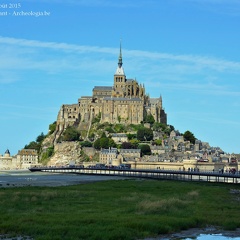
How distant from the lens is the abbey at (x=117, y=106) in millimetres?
171625

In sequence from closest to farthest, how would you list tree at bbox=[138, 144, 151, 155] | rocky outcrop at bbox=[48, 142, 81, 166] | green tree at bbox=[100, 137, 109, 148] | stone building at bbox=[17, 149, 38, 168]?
tree at bbox=[138, 144, 151, 155] → green tree at bbox=[100, 137, 109, 148] → rocky outcrop at bbox=[48, 142, 81, 166] → stone building at bbox=[17, 149, 38, 168]

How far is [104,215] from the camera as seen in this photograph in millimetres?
40688

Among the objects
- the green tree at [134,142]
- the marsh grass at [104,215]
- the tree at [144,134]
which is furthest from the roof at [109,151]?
the marsh grass at [104,215]

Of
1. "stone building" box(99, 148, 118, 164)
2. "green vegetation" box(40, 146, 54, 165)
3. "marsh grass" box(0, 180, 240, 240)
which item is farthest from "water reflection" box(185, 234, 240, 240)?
"green vegetation" box(40, 146, 54, 165)

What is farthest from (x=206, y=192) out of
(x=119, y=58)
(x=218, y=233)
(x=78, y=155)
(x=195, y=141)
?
(x=119, y=58)

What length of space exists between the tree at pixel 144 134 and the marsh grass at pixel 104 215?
106756mm

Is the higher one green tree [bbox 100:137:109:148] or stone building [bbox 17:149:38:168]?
green tree [bbox 100:137:109:148]

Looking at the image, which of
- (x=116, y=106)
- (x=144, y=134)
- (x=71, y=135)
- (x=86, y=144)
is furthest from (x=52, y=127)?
(x=144, y=134)

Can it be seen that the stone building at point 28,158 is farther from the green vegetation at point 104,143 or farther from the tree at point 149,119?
the tree at point 149,119

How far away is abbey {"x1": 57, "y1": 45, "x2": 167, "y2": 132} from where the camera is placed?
172 m

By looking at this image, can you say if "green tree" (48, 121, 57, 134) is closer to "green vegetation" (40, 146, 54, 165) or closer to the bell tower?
"green vegetation" (40, 146, 54, 165)

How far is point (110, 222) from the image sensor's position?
3750cm

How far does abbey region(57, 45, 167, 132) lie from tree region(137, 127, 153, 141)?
7466 millimetres

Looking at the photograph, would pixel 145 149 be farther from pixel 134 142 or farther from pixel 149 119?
pixel 149 119
